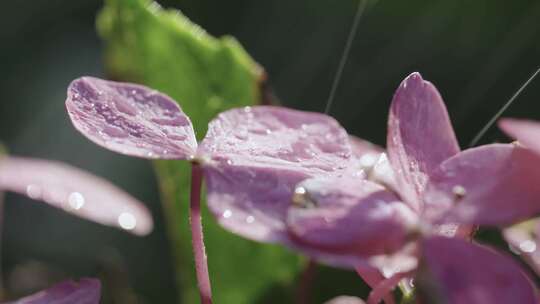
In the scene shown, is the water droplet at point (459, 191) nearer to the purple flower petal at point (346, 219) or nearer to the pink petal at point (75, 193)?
the purple flower petal at point (346, 219)

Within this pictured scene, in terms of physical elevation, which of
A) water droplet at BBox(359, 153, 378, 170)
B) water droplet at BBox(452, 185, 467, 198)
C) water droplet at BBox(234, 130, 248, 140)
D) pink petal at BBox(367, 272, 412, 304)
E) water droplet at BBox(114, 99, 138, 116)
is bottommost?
water droplet at BBox(114, 99, 138, 116)

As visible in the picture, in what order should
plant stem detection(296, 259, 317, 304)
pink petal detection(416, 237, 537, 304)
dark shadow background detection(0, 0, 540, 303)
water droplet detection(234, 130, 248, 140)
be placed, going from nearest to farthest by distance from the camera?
1. pink petal detection(416, 237, 537, 304)
2. water droplet detection(234, 130, 248, 140)
3. plant stem detection(296, 259, 317, 304)
4. dark shadow background detection(0, 0, 540, 303)

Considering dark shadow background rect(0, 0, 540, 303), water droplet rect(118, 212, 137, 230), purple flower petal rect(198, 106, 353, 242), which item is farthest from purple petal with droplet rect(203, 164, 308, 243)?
dark shadow background rect(0, 0, 540, 303)

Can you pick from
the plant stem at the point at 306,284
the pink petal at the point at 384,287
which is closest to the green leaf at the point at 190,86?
the plant stem at the point at 306,284

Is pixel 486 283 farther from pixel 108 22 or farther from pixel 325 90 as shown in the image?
pixel 325 90

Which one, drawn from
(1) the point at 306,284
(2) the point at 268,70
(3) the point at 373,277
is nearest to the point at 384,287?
(3) the point at 373,277

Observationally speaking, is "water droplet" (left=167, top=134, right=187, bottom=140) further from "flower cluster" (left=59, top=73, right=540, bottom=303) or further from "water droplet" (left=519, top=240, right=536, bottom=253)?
"water droplet" (left=519, top=240, right=536, bottom=253)
